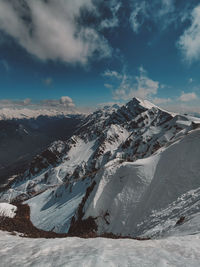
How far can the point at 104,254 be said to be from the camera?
4.63 metres

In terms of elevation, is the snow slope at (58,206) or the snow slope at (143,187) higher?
the snow slope at (143,187)

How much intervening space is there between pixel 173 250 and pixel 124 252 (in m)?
1.87

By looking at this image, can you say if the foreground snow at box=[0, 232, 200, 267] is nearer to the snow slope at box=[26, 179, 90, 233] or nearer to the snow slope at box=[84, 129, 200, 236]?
the snow slope at box=[84, 129, 200, 236]

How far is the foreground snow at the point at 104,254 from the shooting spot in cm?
420

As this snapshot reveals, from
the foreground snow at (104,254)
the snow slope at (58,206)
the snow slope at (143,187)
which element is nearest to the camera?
the foreground snow at (104,254)

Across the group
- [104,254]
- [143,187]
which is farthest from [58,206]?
[104,254]

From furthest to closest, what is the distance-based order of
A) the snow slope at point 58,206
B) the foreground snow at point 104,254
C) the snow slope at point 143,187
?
the snow slope at point 58,206 < the snow slope at point 143,187 < the foreground snow at point 104,254

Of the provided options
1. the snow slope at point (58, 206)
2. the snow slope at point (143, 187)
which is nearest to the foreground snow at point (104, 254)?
the snow slope at point (143, 187)

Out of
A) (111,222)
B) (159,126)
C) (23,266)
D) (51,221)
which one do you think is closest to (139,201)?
(111,222)

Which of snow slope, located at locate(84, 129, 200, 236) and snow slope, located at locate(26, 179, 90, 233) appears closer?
snow slope, located at locate(84, 129, 200, 236)

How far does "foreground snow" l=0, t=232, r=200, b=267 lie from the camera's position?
4.20 meters

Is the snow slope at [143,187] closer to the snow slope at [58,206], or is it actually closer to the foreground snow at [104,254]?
the foreground snow at [104,254]

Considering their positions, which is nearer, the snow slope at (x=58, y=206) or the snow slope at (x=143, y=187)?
the snow slope at (x=143, y=187)

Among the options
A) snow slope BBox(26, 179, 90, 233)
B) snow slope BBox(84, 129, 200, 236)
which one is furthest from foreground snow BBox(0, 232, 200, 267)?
snow slope BBox(26, 179, 90, 233)
